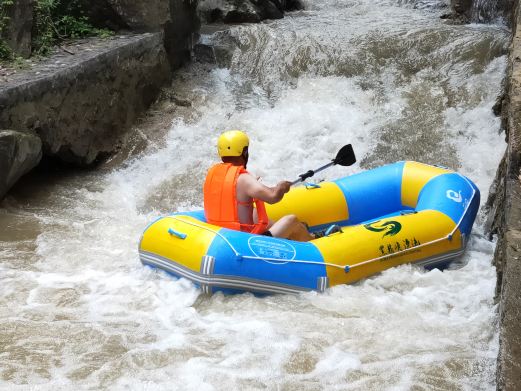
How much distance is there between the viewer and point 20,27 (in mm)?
7207

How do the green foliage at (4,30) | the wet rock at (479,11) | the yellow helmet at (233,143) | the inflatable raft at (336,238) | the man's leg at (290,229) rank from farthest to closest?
1. the wet rock at (479,11)
2. the green foliage at (4,30)
3. the man's leg at (290,229)
4. the yellow helmet at (233,143)
5. the inflatable raft at (336,238)

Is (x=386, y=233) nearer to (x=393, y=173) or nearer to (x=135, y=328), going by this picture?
(x=393, y=173)

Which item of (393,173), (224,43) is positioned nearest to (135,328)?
(393,173)

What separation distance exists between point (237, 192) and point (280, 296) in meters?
0.78

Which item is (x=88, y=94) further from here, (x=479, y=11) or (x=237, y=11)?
(x=479, y=11)

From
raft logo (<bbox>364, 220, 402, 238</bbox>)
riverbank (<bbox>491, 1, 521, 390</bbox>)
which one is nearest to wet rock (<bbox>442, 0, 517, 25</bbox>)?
riverbank (<bbox>491, 1, 521, 390</bbox>)

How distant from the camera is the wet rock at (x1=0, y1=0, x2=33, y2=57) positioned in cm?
708

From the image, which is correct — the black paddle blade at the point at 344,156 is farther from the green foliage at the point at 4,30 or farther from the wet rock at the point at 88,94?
the green foliage at the point at 4,30

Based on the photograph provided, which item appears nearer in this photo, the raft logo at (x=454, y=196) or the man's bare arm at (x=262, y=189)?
the man's bare arm at (x=262, y=189)

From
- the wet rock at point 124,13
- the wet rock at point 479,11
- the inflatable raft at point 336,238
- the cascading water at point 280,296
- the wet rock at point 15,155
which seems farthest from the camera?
the wet rock at point 479,11

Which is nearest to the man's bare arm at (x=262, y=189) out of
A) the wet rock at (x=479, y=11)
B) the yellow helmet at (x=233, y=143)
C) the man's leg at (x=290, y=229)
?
the yellow helmet at (x=233, y=143)

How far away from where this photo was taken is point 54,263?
522cm

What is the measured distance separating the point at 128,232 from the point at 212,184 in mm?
1317

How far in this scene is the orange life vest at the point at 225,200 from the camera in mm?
4871
